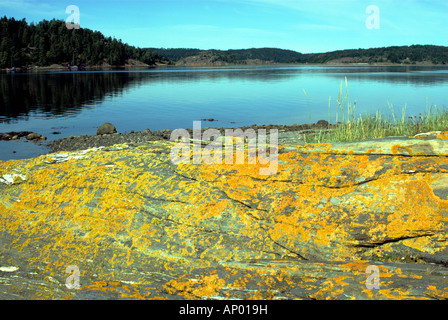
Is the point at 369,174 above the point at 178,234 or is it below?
above

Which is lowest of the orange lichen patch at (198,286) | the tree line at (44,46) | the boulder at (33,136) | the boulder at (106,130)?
the boulder at (33,136)

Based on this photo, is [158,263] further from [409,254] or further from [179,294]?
[409,254]

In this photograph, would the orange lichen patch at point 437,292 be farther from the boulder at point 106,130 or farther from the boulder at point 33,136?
the boulder at point 33,136

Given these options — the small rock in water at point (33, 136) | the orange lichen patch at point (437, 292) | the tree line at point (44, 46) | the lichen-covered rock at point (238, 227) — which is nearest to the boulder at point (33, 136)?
the small rock in water at point (33, 136)

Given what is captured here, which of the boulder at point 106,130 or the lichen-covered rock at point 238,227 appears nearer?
the lichen-covered rock at point 238,227

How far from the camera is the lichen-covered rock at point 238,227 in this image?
8.32ft

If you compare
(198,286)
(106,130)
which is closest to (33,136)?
(106,130)

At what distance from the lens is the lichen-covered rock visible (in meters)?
2.54

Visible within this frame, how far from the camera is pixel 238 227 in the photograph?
2941 millimetres

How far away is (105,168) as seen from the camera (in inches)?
132
